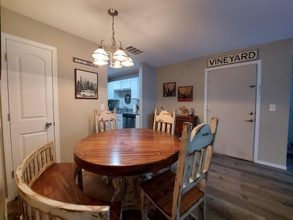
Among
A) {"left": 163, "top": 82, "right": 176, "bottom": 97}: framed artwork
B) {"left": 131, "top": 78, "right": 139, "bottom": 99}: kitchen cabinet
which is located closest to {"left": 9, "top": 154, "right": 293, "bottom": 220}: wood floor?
{"left": 163, "top": 82, "right": 176, "bottom": 97}: framed artwork

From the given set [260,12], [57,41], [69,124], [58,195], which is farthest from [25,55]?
[260,12]

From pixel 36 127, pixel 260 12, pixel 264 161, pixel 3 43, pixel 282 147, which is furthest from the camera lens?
pixel 264 161

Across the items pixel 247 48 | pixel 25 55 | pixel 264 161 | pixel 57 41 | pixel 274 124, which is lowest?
pixel 264 161

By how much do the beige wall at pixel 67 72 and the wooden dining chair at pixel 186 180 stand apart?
65.7 inches

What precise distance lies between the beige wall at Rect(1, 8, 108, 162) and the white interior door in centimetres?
269

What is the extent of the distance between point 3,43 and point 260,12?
10.5 feet

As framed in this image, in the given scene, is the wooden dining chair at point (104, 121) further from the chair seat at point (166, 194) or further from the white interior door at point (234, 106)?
the white interior door at point (234, 106)

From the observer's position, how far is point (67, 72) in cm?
213

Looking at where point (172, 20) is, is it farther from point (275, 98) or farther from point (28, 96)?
point (275, 98)

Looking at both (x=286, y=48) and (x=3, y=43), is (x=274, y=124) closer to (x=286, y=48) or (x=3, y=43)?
(x=286, y=48)

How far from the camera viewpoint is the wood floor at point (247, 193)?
4.61 feet

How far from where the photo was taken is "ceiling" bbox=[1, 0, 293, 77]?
154cm

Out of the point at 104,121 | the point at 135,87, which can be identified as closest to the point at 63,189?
the point at 104,121

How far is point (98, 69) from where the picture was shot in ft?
8.45
